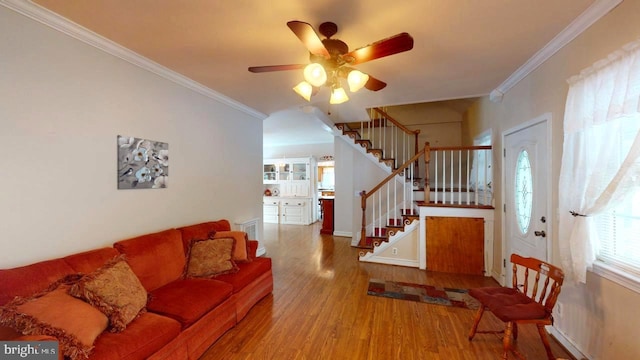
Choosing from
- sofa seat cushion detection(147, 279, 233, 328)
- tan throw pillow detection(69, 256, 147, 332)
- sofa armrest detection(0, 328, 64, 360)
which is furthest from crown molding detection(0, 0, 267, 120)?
sofa seat cushion detection(147, 279, 233, 328)

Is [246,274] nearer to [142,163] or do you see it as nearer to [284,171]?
[142,163]

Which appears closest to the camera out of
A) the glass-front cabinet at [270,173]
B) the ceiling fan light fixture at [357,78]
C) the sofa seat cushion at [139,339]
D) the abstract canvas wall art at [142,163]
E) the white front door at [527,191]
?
the sofa seat cushion at [139,339]

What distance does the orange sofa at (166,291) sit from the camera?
151 centimetres

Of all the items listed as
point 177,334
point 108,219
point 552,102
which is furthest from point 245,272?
point 552,102

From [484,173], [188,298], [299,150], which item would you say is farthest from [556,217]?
[299,150]

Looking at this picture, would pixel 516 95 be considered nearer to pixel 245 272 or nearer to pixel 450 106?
pixel 450 106

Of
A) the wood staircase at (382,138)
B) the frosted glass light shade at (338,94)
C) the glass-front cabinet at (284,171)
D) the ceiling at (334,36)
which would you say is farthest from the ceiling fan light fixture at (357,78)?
the glass-front cabinet at (284,171)

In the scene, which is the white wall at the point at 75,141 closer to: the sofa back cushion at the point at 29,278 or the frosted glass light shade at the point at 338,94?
the sofa back cushion at the point at 29,278

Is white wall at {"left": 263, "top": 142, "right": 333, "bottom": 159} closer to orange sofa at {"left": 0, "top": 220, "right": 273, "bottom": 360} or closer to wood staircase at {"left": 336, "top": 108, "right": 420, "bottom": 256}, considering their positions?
wood staircase at {"left": 336, "top": 108, "right": 420, "bottom": 256}

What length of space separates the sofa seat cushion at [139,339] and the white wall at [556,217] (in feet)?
9.63

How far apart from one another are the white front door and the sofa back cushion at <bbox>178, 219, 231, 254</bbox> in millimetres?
3441

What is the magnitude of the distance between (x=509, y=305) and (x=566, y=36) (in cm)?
217

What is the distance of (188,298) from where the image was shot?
6.70ft

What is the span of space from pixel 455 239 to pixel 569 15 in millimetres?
2888
